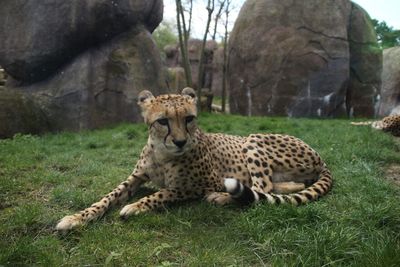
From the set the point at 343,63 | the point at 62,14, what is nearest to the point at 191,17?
the point at 343,63

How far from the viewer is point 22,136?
21.1 feet

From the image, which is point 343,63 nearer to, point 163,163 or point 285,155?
point 285,155

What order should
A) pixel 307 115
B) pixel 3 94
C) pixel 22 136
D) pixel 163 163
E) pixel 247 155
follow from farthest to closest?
pixel 307 115 → pixel 3 94 → pixel 22 136 → pixel 247 155 → pixel 163 163

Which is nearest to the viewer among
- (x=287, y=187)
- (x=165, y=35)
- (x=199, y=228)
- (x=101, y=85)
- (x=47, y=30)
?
(x=199, y=228)

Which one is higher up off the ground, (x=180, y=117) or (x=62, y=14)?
(x=62, y=14)

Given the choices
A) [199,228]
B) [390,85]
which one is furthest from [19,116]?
[390,85]

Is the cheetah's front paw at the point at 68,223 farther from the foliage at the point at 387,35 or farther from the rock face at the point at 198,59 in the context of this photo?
the foliage at the point at 387,35

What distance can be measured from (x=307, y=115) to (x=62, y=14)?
5699 mm

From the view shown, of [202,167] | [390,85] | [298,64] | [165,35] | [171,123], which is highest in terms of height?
[165,35]

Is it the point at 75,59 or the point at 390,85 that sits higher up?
the point at 75,59

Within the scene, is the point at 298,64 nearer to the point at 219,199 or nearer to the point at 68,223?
the point at 219,199

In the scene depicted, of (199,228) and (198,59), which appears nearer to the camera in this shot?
(199,228)

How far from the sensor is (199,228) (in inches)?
113

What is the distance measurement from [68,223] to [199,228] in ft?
2.63
